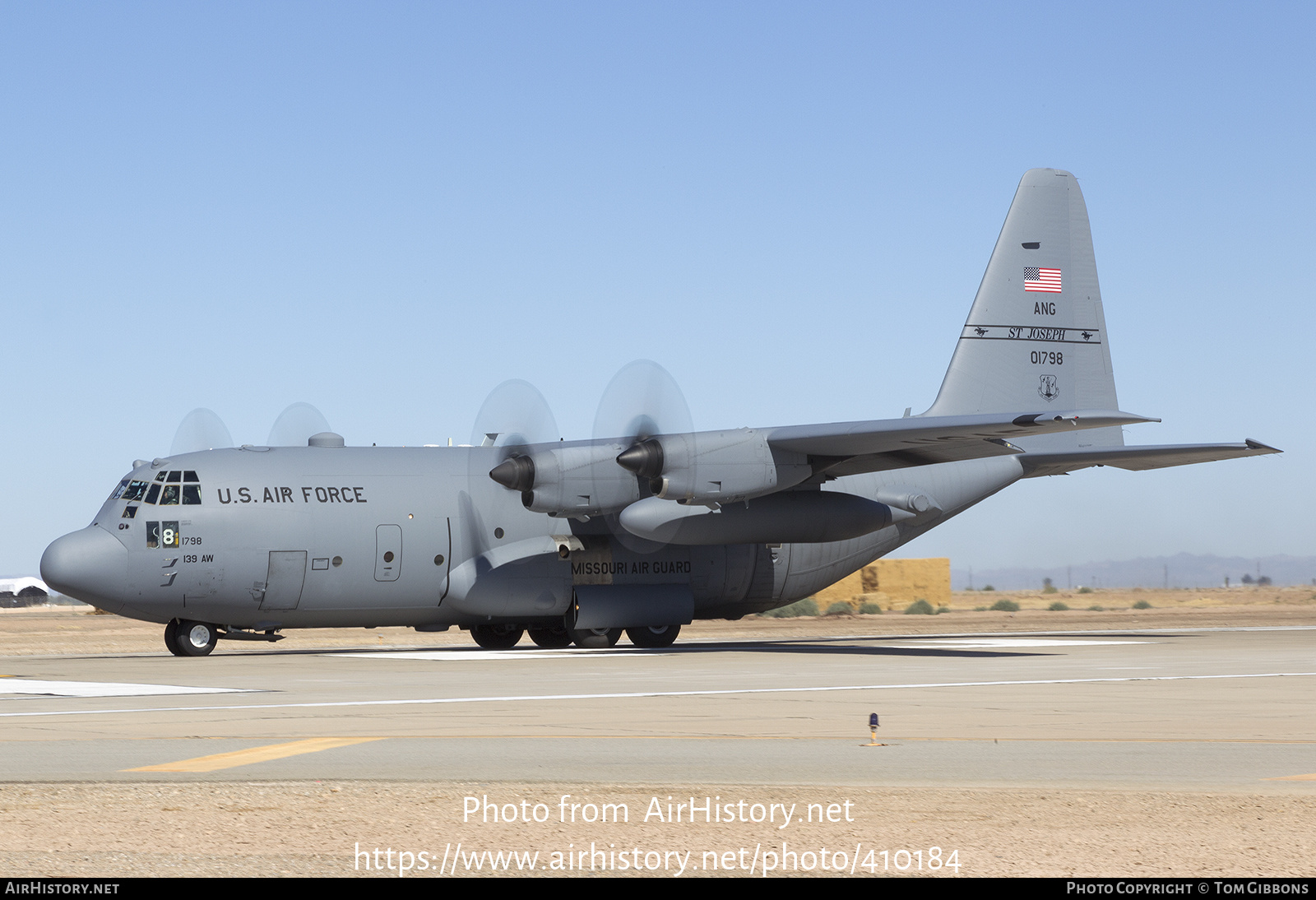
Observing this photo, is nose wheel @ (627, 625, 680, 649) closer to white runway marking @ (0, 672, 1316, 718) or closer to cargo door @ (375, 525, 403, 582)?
cargo door @ (375, 525, 403, 582)

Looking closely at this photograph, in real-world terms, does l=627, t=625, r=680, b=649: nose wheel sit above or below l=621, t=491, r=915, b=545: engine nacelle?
below

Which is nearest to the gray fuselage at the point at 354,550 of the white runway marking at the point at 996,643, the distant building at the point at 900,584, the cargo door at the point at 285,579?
the cargo door at the point at 285,579

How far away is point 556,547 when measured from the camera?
30.5 meters

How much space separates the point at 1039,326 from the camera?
36000 millimetres

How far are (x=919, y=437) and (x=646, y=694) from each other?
10732 mm

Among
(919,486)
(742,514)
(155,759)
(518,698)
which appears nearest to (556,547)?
(742,514)

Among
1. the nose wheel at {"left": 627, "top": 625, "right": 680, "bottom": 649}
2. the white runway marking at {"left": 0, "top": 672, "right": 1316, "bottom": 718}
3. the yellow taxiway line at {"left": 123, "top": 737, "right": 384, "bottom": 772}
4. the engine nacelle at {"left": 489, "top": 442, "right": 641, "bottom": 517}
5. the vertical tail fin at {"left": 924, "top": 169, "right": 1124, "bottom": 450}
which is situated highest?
the vertical tail fin at {"left": 924, "top": 169, "right": 1124, "bottom": 450}

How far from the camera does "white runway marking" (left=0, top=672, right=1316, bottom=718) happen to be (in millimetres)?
16516

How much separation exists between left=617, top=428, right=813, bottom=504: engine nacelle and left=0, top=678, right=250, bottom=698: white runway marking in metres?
10.2

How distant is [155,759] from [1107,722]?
938cm

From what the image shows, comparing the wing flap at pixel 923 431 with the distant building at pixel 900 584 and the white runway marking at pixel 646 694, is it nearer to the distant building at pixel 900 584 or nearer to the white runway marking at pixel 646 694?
the white runway marking at pixel 646 694

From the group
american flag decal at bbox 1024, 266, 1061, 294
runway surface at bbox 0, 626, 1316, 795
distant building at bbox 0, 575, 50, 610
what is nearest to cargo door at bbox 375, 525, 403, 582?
runway surface at bbox 0, 626, 1316, 795

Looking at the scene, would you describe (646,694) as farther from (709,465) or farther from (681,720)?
(709,465)

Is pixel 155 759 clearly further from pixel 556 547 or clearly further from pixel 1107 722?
pixel 556 547
